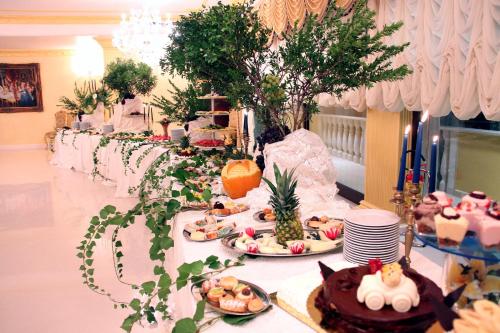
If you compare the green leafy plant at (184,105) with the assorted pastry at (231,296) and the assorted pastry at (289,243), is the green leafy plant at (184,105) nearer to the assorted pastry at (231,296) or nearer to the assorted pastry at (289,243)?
the assorted pastry at (289,243)

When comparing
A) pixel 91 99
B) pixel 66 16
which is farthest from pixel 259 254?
pixel 66 16

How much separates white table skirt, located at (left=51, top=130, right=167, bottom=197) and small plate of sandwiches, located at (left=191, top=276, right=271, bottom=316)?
11.9 feet

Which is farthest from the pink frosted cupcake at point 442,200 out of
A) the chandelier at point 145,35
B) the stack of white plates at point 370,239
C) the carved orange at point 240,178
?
the chandelier at point 145,35

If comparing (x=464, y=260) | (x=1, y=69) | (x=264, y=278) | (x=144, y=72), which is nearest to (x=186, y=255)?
(x=264, y=278)

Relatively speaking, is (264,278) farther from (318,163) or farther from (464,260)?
(318,163)

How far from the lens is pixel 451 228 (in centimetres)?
89

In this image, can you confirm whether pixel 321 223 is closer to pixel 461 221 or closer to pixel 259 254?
Answer: pixel 259 254

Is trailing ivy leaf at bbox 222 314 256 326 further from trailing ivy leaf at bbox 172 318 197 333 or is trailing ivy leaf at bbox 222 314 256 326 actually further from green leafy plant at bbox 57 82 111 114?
green leafy plant at bbox 57 82 111 114

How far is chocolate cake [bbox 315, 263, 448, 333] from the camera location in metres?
0.83

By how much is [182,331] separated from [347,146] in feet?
17.1

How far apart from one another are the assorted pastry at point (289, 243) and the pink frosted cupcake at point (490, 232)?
609 millimetres

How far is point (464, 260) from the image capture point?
37.1 inches

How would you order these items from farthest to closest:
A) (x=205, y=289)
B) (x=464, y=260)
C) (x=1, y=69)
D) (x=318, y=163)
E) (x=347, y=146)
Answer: (x=1, y=69) < (x=347, y=146) < (x=318, y=163) < (x=205, y=289) < (x=464, y=260)

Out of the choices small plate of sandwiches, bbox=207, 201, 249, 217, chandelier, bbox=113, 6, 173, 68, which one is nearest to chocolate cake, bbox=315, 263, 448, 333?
small plate of sandwiches, bbox=207, 201, 249, 217
